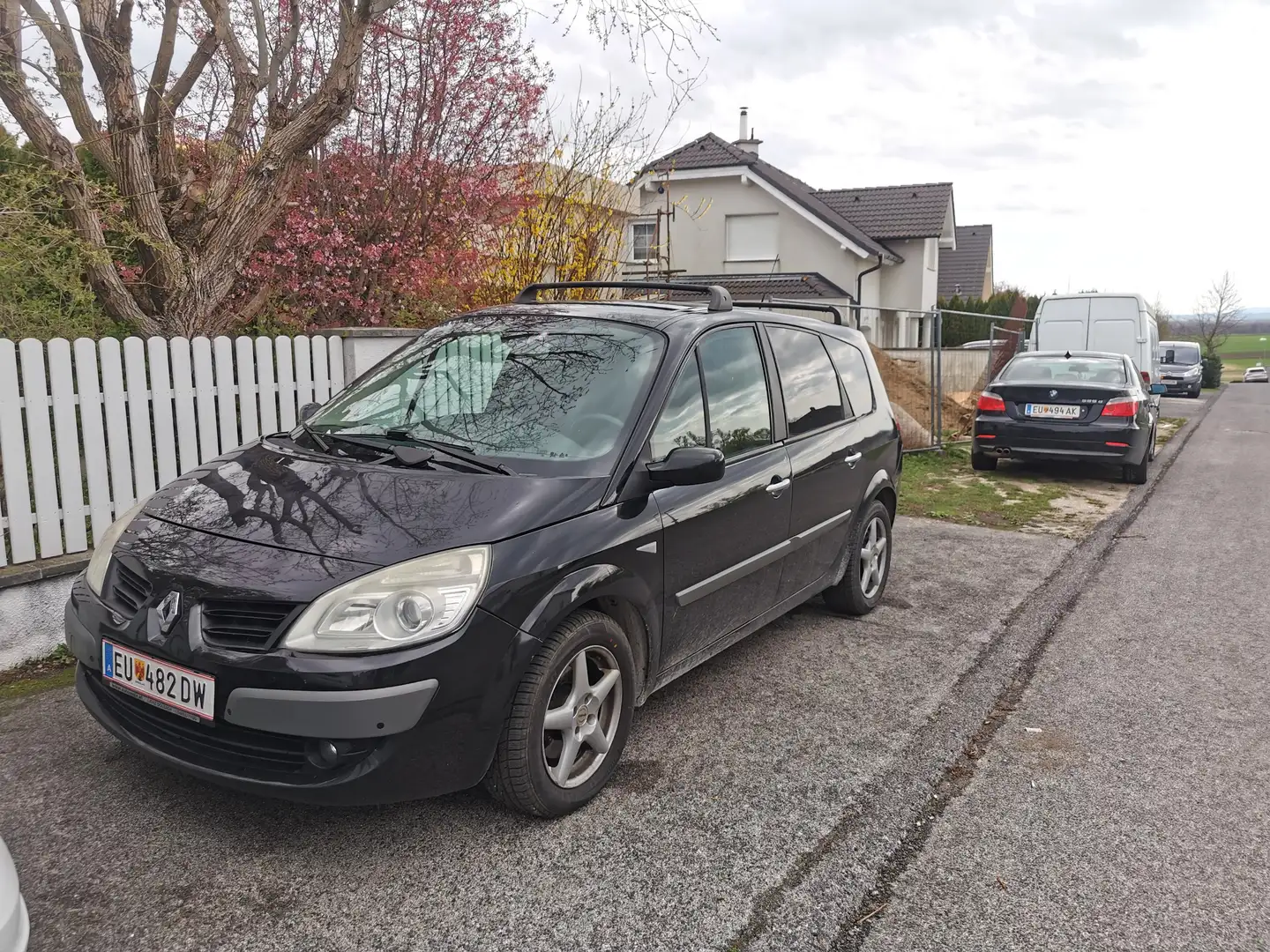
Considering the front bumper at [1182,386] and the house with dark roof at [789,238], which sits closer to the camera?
the house with dark roof at [789,238]

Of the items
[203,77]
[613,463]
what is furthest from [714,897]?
[203,77]

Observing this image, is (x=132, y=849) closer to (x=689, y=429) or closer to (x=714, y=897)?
(x=714, y=897)

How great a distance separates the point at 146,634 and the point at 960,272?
43.5m

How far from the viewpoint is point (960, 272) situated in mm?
42469

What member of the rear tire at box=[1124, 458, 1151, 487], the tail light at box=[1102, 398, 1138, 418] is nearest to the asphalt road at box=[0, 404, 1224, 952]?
the tail light at box=[1102, 398, 1138, 418]

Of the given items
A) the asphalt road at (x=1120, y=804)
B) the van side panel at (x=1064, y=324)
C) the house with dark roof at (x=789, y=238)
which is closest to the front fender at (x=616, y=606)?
the asphalt road at (x=1120, y=804)

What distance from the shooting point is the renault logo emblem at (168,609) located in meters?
2.91

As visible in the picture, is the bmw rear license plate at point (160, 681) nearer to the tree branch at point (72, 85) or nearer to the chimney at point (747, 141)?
the tree branch at point (72, 85)

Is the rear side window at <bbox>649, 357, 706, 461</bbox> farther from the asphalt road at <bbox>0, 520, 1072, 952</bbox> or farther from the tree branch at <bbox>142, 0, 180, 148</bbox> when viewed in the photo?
the tree branch at <bbox>142, 0, 180, 148</bbox>

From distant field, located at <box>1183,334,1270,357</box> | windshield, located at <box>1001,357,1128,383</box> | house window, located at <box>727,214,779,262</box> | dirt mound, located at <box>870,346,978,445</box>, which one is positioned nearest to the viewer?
windshield, located at <box>1001,357,1128,383</box>

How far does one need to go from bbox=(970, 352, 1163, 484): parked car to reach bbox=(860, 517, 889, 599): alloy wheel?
220 inches

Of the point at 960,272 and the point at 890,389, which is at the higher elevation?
the point at 960,272

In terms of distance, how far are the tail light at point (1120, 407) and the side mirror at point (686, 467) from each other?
8.28m

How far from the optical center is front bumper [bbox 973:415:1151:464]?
10344 mm
